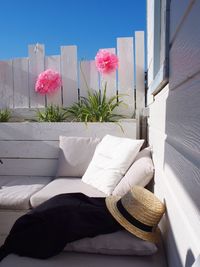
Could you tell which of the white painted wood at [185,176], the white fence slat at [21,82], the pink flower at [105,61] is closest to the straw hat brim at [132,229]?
the white painted wood at [185,176]

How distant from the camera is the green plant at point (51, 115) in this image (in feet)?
9.41

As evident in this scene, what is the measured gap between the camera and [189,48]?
2.40ft

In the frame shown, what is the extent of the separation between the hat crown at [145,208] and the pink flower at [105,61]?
1.88 meters

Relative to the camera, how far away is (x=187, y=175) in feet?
2.50

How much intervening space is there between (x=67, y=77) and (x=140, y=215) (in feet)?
7.43

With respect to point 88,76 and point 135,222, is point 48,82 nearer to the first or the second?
point 88,76

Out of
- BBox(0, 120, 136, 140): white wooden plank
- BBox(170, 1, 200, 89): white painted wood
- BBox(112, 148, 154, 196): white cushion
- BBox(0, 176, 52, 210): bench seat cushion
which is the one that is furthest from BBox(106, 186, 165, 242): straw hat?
BBox(0, 120, 136, 140): white wooden plank

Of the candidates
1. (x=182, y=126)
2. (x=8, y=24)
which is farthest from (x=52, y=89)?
(x=182, y=126)

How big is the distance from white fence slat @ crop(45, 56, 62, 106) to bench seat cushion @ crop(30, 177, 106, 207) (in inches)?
47.4

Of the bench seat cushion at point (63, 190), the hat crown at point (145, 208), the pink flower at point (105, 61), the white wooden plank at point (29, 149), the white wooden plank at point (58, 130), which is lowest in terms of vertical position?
the bench seat cushion at point (63, 190)

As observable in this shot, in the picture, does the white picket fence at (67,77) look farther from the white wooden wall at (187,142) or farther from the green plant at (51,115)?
the white wooden wall at (187,142)

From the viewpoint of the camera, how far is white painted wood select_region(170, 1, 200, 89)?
64 cm

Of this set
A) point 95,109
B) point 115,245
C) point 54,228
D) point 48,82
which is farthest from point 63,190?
point 48,82

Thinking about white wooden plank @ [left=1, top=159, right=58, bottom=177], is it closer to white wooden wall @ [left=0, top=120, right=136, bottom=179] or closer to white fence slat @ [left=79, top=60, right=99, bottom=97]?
white wooden wall @ [left=0, top=120, right=136, bottom=179]
